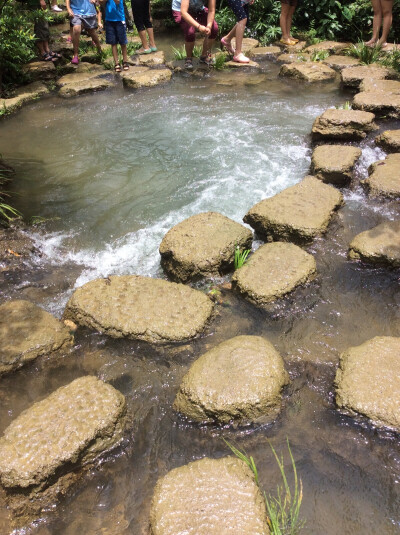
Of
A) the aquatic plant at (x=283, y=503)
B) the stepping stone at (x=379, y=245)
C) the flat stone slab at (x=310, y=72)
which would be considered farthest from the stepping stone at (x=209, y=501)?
the flat stone slab at (x=310, y=72)

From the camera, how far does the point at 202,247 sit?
3.65 m

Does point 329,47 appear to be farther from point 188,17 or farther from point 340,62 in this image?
point 188,17

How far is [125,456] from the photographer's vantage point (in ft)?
7.91

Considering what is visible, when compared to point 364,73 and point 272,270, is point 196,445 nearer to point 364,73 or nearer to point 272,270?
point 272,270

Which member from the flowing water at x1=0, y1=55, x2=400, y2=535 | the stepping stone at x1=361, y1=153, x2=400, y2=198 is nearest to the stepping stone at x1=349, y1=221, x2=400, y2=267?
the flowing water at x1=0, y1=55, x2=400, y2=535

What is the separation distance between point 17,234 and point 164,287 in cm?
212

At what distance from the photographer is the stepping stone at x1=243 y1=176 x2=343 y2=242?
385 centimetres

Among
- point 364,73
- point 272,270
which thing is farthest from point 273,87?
point 272,270

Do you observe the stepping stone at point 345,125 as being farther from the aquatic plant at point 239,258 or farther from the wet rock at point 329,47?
the wet rock at point 329,47

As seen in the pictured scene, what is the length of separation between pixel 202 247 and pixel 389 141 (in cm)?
330

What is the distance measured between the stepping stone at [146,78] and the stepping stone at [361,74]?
376 centimetres

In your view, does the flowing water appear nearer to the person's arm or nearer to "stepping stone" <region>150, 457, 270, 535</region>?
"stepping stone" <region>150, 457, 270, 535</region>

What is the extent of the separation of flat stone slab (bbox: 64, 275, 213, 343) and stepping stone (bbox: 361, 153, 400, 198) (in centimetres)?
254

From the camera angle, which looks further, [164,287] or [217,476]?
[164,287]
